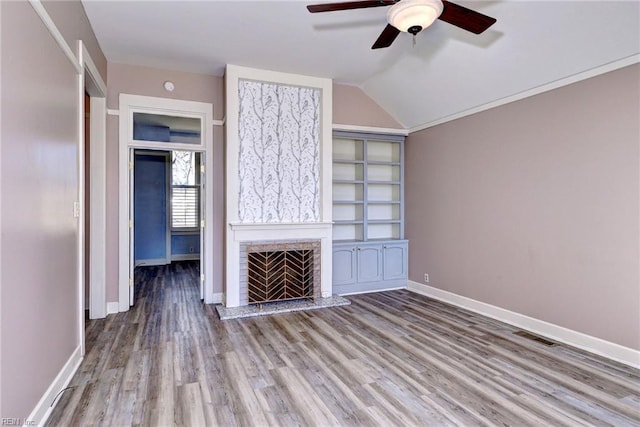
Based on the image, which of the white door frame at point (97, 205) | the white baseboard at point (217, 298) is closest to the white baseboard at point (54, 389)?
the white door frame at point (97, 205)

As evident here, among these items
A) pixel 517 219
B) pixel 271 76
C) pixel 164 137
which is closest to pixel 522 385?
pixel 517 219

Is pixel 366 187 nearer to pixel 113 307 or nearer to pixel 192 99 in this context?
pixel 192 99

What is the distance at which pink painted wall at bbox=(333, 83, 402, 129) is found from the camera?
5.20 metres

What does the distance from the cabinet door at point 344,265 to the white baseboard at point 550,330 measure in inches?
48.1

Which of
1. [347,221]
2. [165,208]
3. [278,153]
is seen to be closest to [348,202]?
[347,221]

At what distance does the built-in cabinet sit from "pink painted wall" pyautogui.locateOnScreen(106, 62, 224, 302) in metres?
1.67

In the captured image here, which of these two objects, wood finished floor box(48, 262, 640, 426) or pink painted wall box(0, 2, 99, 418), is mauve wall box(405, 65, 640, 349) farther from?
pink painted wall box(0, 2, 99, 418)

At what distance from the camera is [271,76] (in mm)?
4574

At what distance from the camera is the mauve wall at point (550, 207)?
295 cm

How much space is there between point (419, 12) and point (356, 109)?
3.08 metres

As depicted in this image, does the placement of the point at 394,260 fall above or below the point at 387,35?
below

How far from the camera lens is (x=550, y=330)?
350 cm

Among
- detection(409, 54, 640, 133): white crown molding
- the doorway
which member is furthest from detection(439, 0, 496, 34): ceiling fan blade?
the doorway

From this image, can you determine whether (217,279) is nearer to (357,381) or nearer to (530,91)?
(357,381)
